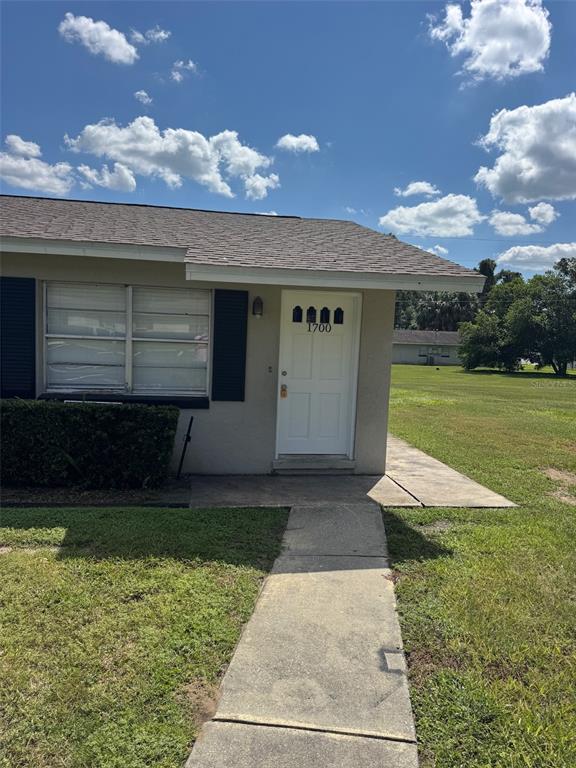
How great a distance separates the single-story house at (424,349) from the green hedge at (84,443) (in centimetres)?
6212

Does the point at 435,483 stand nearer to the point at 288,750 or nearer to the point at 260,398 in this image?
the point at 260,398

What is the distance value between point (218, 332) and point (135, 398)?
1.33 meters

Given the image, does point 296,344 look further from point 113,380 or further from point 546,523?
point 546,523

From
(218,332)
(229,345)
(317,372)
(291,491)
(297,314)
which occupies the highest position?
(297,314)

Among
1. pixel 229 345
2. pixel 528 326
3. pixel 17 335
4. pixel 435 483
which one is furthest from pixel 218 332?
pixel 528 326

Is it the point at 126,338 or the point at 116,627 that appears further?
the point at 126,338

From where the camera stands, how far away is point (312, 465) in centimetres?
691

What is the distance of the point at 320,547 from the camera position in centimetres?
449

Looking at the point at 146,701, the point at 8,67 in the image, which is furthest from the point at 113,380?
the point at 8,67

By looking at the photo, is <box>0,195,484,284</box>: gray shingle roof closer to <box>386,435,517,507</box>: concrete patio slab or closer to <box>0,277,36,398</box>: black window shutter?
<box>0,277,36,398</box>: black window shutter

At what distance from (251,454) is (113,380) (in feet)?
6.58

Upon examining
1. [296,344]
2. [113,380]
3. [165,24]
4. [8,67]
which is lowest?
[113,380]

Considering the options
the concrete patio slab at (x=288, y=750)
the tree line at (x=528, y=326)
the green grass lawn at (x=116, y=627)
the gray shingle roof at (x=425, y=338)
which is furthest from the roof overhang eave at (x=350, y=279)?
the gray shingle roof at (x=425, y=338)

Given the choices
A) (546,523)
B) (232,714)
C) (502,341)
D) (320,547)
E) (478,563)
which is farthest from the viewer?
(502,341)
